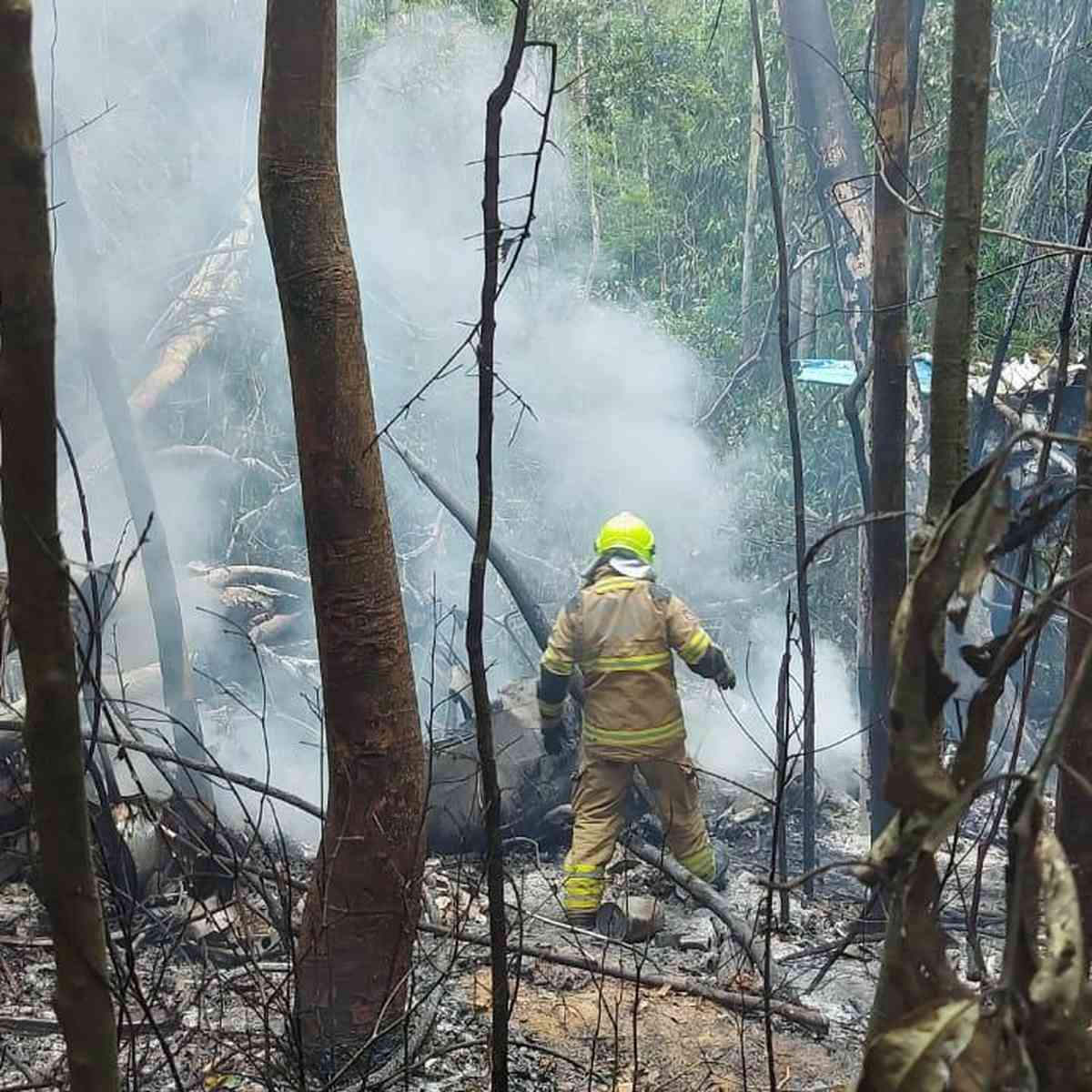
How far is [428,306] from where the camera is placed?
15.0m

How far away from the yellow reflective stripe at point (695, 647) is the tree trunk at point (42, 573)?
4660 mm

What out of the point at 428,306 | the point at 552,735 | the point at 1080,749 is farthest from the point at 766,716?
the point at 428,306

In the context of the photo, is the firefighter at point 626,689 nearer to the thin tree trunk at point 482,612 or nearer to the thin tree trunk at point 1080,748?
the thin tree trunk at point 482,612

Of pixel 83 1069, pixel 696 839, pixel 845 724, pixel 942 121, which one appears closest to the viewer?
pixel 83 1069

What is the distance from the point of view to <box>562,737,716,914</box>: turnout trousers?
591 centimetres

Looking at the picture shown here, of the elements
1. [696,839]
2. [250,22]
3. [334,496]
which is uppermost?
[250,22]

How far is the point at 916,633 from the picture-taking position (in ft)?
3.45

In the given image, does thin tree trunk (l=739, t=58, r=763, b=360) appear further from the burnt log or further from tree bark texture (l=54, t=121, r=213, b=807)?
tree bark texture (l=54, t=121, r=213, b=807)

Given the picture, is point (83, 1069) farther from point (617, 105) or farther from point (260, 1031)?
point (617, 105)

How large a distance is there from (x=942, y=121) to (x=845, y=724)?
5.75m

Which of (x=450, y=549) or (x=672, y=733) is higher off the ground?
(x=450, y=549)

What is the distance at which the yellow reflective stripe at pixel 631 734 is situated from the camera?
6.04 metres

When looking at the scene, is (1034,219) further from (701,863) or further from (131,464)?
(131,464)

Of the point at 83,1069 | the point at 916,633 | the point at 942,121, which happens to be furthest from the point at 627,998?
the point at 942,121
